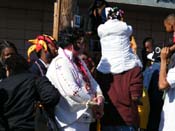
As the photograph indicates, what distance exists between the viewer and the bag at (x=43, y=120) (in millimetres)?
4309

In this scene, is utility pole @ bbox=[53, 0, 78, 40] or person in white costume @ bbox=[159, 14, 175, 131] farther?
utility pole @ bbox=[53, 0, 78, 40]

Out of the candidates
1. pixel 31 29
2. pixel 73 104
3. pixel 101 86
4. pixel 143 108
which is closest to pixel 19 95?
pixel 73 104

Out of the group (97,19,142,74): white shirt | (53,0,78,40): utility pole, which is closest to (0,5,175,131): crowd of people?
→ (97,19,142,74): white shirt

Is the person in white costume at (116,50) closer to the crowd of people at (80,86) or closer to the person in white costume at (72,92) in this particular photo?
the crowd of people at (80,86)

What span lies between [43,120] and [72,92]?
0.38 m

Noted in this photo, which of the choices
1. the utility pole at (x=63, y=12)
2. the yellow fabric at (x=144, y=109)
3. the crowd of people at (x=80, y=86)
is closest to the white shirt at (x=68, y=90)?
the crowd of people at (x=80, y=86)

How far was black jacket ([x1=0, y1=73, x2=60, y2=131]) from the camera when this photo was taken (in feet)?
14.1

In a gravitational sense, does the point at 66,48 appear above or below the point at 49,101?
above

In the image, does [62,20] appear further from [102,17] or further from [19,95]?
[19,95]

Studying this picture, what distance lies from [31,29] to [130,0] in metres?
2.45

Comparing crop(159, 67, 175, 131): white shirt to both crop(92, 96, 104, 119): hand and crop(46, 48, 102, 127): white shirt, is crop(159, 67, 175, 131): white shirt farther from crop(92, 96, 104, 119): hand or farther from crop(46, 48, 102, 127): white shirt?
crop(46, 48, 102, 127): white shirt

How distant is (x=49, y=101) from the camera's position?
429cm

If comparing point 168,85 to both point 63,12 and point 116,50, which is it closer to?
point 116,50

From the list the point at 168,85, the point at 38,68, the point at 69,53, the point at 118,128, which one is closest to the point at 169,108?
the point at 168,85
